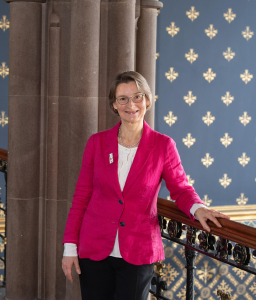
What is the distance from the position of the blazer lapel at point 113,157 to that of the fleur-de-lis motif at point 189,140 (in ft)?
10.1

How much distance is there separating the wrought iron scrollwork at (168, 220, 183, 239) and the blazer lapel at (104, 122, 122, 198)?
1.21ft

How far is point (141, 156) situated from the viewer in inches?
61.2

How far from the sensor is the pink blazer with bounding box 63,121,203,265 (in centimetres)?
152

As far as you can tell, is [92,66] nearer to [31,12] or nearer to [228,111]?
[31,12]

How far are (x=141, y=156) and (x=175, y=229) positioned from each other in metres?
0.43

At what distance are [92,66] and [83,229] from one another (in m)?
1.01

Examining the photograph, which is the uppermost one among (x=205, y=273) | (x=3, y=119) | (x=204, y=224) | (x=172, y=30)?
(x=172, y=30)

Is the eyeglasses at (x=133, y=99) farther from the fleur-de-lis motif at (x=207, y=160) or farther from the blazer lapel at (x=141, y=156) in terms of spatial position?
the fleur-de-lis motif at (x=207, y=160)

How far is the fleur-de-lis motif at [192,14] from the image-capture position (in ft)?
14.9

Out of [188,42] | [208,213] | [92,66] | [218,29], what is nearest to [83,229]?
[208,213]

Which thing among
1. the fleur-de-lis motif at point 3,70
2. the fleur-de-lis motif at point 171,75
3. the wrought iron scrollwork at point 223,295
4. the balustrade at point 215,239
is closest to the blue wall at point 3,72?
the fleur-de-lis motif at point 3,70

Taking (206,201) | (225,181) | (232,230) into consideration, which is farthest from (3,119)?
(232,230)

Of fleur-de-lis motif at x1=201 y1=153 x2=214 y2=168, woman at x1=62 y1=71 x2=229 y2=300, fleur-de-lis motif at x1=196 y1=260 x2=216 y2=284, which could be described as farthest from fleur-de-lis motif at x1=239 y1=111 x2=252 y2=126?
woman at x1=62 y1=71 x2=229 y2=300

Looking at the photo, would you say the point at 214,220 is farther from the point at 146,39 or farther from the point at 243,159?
the point at 243,159
